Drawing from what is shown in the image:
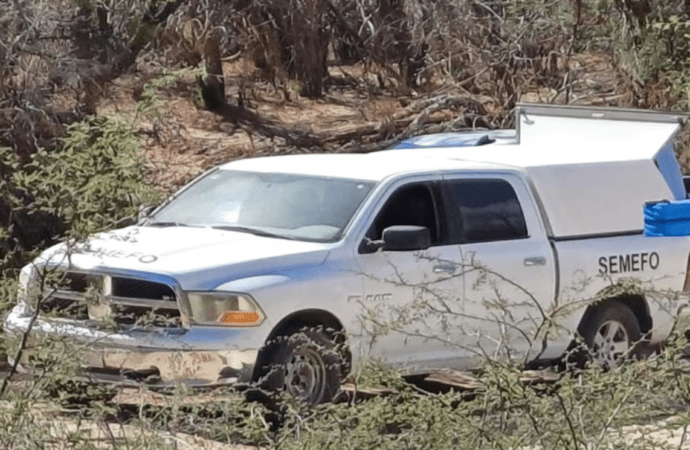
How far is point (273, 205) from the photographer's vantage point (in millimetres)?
10297

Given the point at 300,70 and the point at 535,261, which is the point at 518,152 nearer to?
the point at 535,261

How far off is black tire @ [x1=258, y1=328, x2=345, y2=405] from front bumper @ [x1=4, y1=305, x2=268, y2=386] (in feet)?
0.37

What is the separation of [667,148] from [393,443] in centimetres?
605

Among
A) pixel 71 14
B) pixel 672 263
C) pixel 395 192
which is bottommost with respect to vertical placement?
pixel 672 263

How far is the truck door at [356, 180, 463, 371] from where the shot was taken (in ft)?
31.9

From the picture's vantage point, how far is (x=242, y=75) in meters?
20.9

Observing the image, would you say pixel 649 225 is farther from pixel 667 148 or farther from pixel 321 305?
pixel 667 148

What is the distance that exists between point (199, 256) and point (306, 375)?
3.10 feet

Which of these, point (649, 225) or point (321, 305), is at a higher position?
point (649, 225)

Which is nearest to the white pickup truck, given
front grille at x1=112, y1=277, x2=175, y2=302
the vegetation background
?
front grille at x1=112, y1=277, x2=175, y2=302

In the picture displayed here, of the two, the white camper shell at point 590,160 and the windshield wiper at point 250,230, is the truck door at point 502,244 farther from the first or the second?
the windshield wiper at point 250,230

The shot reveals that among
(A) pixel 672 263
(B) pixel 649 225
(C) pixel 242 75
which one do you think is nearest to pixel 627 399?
(B) pixel 649 225

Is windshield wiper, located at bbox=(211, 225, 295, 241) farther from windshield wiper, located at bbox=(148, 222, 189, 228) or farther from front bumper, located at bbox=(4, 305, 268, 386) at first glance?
front bumper, located at bbox=(4, 305, 268, 386)

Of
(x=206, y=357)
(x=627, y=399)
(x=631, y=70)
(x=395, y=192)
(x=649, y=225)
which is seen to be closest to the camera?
(x=627, y=399)
